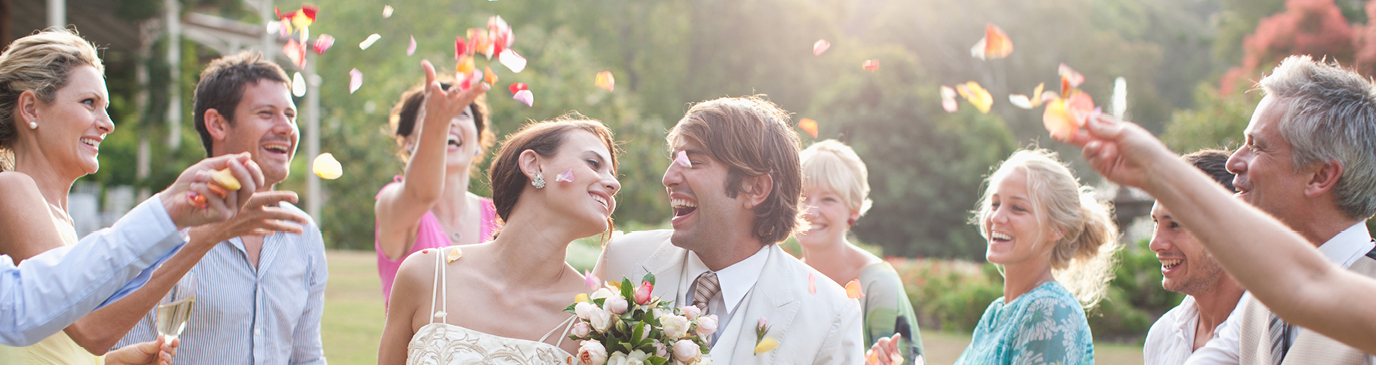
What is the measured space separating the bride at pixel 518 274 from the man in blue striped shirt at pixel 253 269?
0.66m

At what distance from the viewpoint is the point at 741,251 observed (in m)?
3.46

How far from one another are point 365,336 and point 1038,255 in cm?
978

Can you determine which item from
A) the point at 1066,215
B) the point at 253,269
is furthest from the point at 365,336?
the point at 1066,215

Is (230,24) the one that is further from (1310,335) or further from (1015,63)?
(1015,63)

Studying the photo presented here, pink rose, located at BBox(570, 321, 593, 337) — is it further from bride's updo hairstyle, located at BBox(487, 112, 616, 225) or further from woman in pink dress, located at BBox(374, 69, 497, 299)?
woman in pink dress, located at BBox(374, 69, 497, 299)

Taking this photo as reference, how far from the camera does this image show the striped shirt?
341 centimetres

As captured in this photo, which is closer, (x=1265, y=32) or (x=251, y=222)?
(x=251, y=222)

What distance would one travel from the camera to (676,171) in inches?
133

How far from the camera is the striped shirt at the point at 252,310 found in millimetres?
3408

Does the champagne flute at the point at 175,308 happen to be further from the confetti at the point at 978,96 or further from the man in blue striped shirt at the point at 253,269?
the confetti at the point at 978,96

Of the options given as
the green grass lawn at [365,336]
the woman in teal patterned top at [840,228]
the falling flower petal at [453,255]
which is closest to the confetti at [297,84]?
the falling flower petal at [453,255]

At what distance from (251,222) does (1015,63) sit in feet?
97.3

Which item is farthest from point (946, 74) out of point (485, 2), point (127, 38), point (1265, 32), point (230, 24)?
point (127, 38)

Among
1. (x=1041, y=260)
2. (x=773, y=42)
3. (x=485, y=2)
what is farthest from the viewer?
(x=485, y=2)
